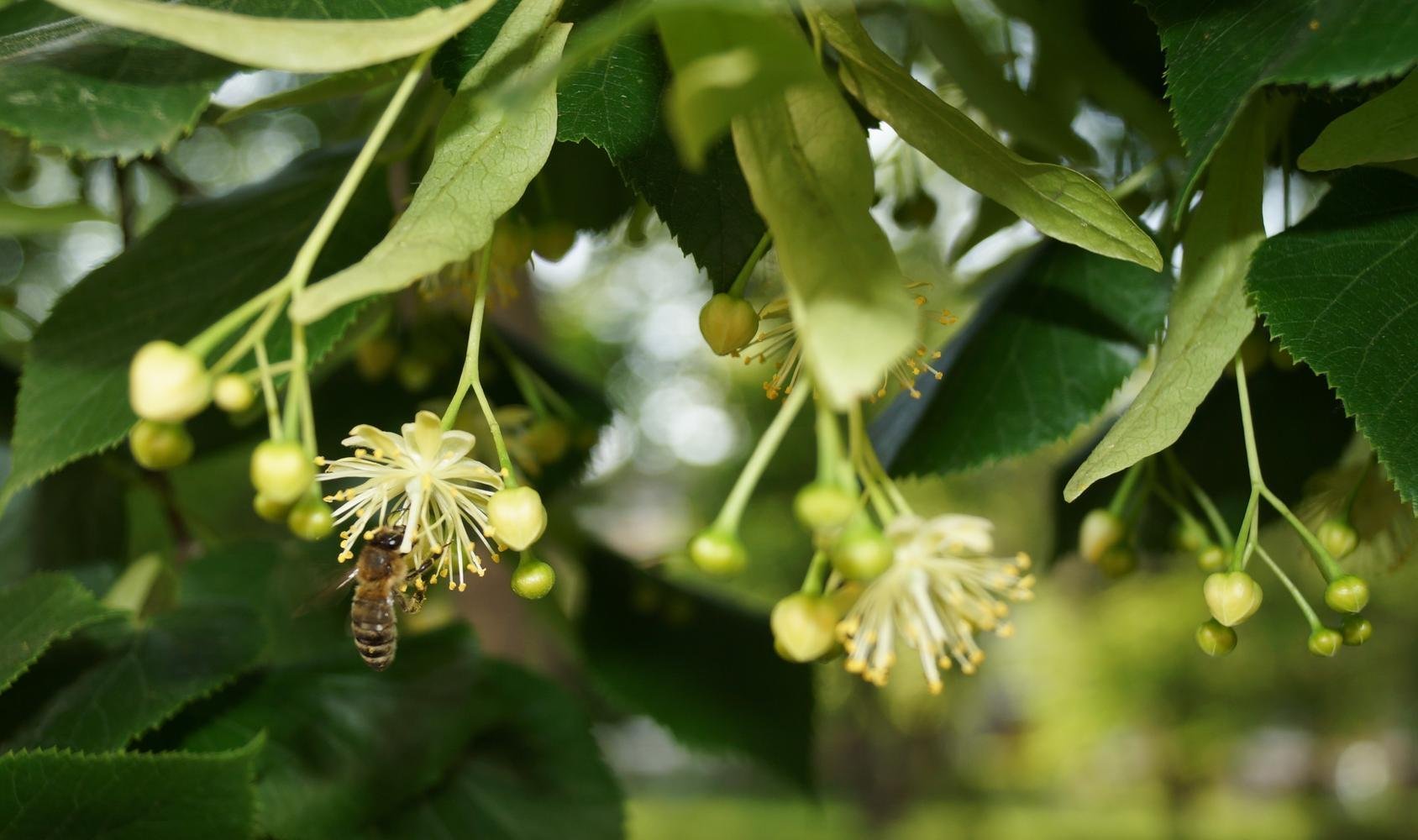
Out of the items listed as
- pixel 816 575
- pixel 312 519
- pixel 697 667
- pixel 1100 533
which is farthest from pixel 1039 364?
pixel 697 667

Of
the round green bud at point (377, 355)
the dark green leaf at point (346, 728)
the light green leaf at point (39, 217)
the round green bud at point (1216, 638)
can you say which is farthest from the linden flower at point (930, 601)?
the light green leaf at point (39, 217)

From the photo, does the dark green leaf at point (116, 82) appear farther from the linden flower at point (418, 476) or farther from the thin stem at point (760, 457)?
the thin stem at point (760, 457)

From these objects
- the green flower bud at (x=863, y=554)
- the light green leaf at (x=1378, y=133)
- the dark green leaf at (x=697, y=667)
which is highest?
the light green leaf at (x=1378, y=133)

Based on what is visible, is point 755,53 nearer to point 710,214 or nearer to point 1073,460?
point 710,214

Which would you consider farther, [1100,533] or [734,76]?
[1100,533]

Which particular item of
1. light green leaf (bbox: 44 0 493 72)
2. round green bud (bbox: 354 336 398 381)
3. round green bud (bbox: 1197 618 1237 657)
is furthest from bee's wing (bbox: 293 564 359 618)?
round green bud (bbox: 1197 618 1237 657)

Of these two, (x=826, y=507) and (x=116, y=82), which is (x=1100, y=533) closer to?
(x=826, y=507)
